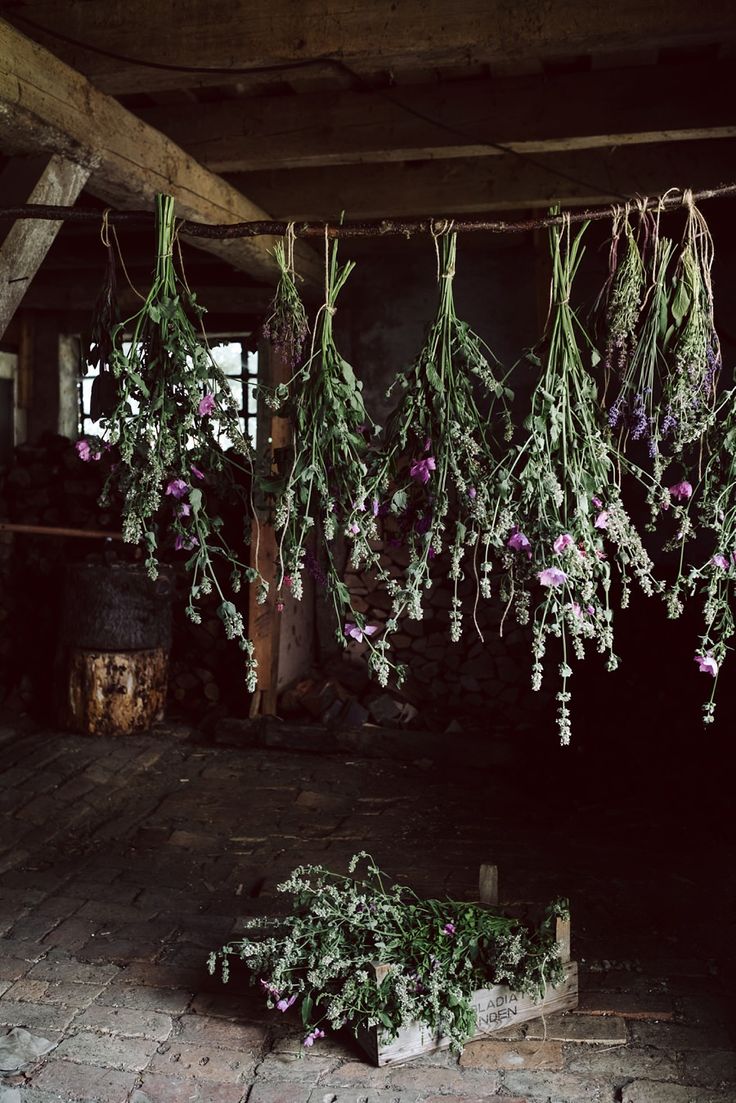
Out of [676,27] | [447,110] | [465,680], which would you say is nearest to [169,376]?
[676,27]

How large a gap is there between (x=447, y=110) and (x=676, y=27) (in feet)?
4.93

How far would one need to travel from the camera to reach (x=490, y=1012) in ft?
10.6

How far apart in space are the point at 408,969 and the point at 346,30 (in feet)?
9.43

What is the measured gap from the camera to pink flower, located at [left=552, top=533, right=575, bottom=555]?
2350 mm

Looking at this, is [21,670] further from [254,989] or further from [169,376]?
[169,376]

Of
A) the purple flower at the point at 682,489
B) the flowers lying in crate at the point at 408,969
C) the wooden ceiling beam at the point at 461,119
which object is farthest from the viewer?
the wooden ceiling beam at the point at 461,119

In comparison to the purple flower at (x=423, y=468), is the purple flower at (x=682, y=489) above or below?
below

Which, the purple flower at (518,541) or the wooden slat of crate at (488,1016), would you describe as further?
the wooden slat of crate at (488,1016)

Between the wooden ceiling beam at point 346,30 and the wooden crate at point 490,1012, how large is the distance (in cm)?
274

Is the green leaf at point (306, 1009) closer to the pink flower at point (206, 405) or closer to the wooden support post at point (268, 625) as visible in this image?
the pink flower at point (206, 405)

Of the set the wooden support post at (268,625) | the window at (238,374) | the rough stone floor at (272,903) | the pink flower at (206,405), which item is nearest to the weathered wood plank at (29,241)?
the pink flower at (206,405)

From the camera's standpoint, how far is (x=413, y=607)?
7.96 ft

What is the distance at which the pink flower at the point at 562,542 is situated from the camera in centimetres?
235

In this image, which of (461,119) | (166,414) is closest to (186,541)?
(166,414)
